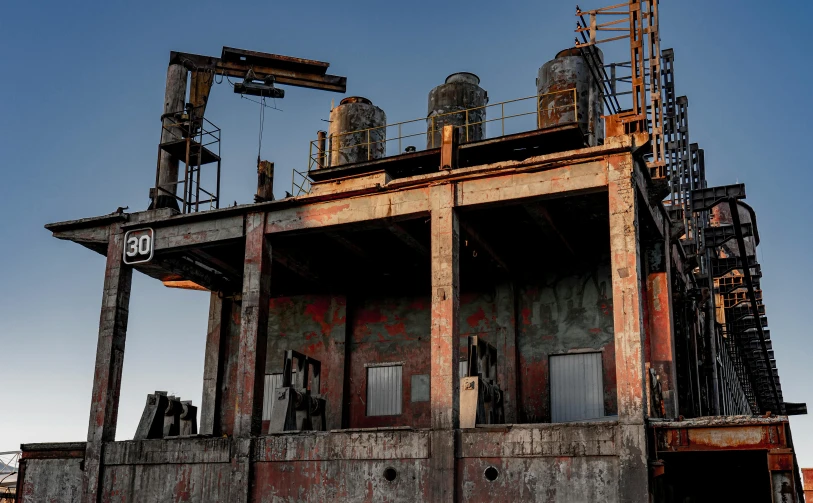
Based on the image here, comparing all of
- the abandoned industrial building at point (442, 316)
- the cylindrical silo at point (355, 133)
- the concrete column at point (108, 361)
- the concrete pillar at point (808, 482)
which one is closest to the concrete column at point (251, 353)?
the abandoned industrial building at point (442, 316)

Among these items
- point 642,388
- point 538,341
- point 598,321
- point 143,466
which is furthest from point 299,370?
point 642,388

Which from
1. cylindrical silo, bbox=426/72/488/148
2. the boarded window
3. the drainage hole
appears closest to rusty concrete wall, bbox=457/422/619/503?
the drainage hole

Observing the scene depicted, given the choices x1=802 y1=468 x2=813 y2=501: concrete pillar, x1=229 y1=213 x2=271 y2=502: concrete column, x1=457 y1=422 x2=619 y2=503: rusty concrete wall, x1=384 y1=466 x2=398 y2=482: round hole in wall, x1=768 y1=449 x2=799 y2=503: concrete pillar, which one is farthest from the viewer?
x1=802 y1=468 x2=813 y2=501: concrete pillar

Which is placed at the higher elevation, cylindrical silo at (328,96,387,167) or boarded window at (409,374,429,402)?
cylindrical silo at (328,96,387,167)

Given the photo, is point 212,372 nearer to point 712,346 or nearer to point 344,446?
point 344,446

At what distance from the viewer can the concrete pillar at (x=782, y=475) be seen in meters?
13.6

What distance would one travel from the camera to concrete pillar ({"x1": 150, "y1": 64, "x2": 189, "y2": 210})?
22.7 metres

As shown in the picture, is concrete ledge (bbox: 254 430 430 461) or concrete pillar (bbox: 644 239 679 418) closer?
concrete ledge (bbox: 254 430 430 461)

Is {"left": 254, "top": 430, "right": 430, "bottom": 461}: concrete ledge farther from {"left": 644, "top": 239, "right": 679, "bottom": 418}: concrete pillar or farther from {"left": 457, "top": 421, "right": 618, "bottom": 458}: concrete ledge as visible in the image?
{"left": 644, "top": 239, "right": 679, "bottom": 418}: concrete pillar

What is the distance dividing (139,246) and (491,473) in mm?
11113

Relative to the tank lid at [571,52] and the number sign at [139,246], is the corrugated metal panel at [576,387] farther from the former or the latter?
the number sign at [139,246]

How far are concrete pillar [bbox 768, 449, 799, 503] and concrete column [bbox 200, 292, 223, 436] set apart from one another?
52.8 ft

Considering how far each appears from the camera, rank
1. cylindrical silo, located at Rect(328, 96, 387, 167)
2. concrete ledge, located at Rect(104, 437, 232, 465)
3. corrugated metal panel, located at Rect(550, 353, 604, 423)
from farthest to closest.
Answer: cylindrical silo, located at Rect(328, 96, 387, 167), corrugated metal panel, located at Rect(550, 353, 604, 423), concrete ledge, located at Rect(104, 437, 232, 465)

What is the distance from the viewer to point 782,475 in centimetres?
1391
